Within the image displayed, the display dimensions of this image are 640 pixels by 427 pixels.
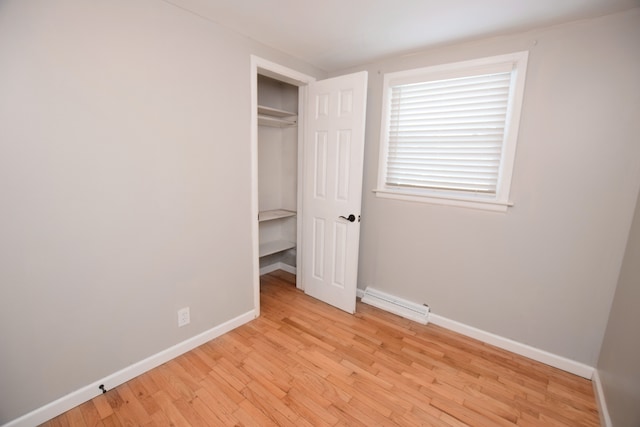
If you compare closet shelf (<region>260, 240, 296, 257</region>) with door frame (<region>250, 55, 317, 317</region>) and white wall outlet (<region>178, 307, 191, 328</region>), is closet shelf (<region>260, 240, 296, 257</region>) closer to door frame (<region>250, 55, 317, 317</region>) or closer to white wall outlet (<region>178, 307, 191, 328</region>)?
door frame (<region>250, 55, 317, 317</region>)

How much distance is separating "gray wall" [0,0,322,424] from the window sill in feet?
4.59

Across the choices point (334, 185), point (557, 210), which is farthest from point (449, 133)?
point (334, 185)

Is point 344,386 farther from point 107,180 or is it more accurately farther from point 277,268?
point 277,268

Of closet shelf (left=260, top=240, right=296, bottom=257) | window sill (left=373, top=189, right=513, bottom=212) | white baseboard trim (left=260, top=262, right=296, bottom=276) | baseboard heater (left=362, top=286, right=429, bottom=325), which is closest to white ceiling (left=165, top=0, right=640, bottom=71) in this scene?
window sill (left=373, top=189, right=513, bottom=212)

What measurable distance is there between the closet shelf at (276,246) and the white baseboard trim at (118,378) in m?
0.88

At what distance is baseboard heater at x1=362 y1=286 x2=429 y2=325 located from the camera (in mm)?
2533

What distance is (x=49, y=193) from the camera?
1399 millimetres

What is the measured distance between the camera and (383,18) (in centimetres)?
179

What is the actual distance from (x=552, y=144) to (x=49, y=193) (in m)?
3.01

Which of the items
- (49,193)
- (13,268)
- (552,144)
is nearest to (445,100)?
(552,144)

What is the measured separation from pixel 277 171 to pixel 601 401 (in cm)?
332

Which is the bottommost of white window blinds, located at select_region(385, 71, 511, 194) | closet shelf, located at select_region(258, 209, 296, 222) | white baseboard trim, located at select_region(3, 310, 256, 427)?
white baseboard trim, located at select_region(3, 310, 256, 427)

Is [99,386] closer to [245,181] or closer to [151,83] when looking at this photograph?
[245,181]

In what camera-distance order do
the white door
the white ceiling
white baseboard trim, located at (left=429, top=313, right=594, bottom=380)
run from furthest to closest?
the white door < white baseboard trim, located at (left=429, top=313, right=594, bottom=380) < the white ceiling
